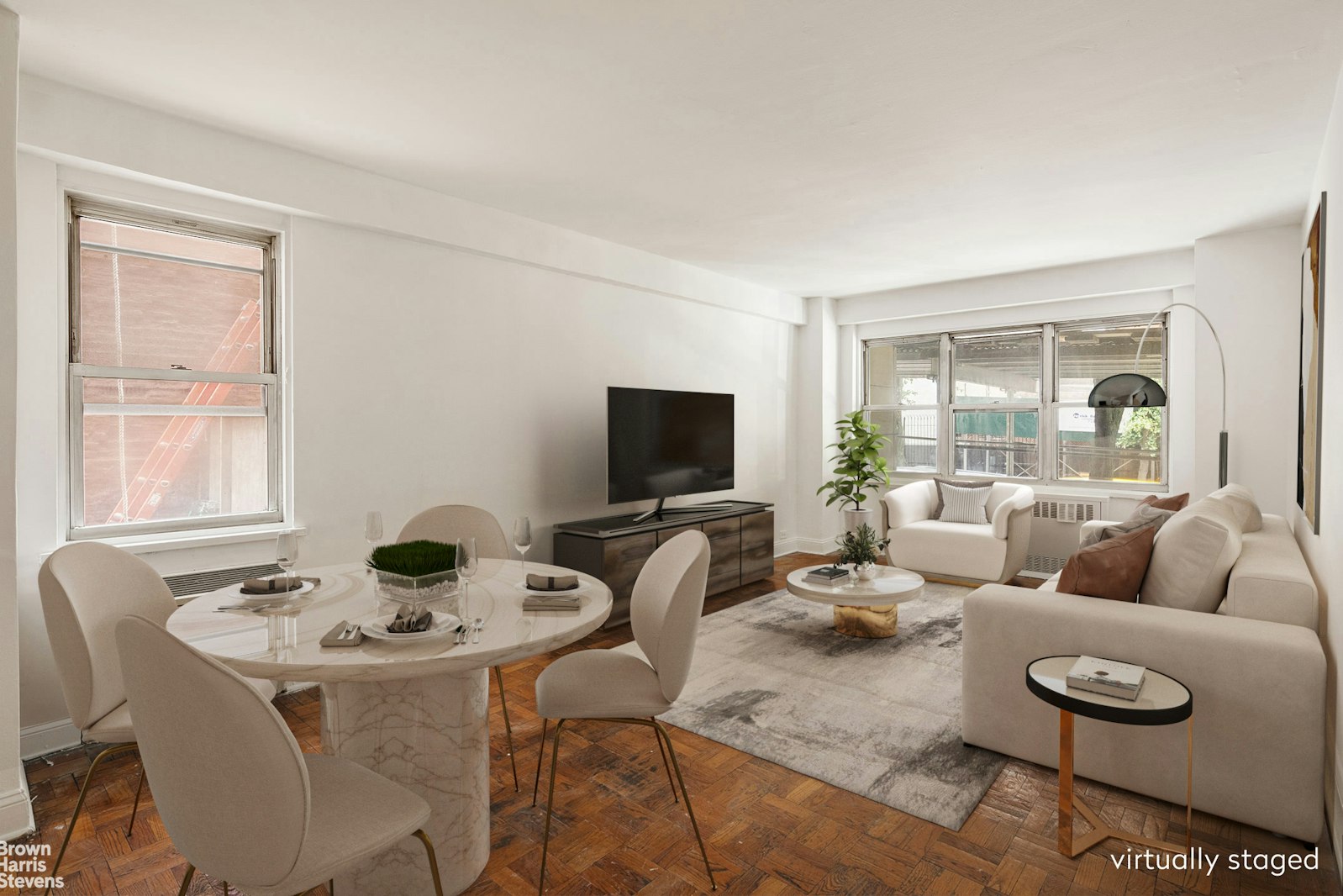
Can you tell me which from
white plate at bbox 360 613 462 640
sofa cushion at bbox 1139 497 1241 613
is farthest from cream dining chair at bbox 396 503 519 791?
sofa cushion at bbox 1139 497 1241 613

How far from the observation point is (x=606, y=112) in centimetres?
294

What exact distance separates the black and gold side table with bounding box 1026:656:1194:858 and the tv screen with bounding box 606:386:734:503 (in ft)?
9.64

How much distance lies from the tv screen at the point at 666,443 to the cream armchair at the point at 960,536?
1.49 meters

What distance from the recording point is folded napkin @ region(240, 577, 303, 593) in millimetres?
2143

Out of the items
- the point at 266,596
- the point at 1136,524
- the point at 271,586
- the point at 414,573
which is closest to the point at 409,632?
the point at 414,573

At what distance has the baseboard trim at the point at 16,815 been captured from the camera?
7.33 ft

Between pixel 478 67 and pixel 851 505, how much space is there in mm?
5392

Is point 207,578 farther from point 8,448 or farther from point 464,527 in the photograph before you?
point 464,527

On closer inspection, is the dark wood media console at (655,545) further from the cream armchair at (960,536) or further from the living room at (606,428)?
the cream armchair at (960,536)

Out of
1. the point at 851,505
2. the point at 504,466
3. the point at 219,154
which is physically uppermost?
the point at 219,154

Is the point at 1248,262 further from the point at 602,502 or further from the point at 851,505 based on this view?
the point at 602,502

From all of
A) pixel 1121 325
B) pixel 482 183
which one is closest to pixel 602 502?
pixel 482 183

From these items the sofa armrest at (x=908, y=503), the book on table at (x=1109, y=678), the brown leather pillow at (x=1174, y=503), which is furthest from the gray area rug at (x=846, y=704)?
the brown leather pillow at (x=1174, y=503)

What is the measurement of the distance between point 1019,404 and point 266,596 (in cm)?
606
